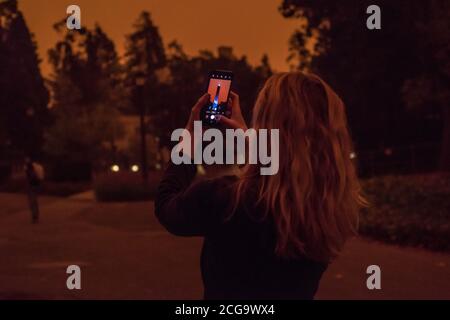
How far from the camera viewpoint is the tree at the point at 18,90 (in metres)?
38.2

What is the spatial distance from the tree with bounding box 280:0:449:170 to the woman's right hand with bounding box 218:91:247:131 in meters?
14.7

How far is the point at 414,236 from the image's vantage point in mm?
11133

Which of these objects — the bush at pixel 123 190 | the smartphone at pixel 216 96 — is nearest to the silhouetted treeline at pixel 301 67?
the bush at pixel 123 190

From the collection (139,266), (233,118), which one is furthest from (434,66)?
(233,118)

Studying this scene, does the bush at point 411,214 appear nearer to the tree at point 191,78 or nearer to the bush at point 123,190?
the bush at point 123,190

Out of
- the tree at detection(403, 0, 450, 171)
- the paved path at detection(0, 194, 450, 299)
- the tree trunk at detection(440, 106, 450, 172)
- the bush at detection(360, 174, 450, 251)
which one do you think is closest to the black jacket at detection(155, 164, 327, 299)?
the paved path at detection(0, 194, 450, 299)

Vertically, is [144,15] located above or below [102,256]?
above

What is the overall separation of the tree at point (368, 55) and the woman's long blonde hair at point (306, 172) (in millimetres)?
14930

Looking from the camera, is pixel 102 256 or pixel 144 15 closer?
pixel 102 256
